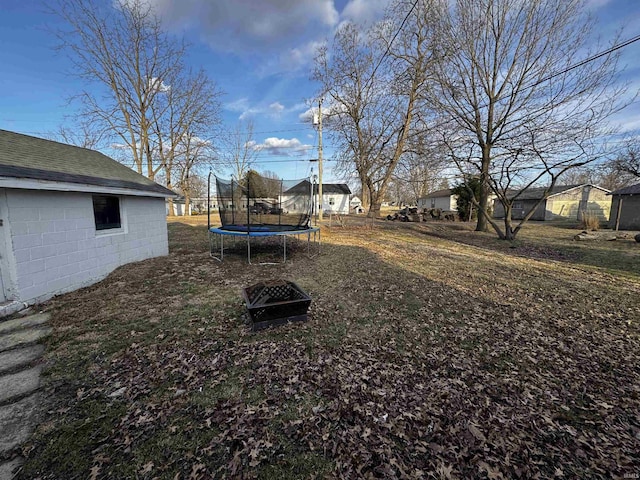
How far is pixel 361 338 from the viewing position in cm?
307

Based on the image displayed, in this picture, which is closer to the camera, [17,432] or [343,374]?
[17,432]

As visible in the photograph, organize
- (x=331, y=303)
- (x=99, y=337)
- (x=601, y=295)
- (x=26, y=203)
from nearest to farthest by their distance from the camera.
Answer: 1. (x=99, y=337)
2. (x=26, y=203)
3. (x=331, y=303)
4. (x=601, y=295)

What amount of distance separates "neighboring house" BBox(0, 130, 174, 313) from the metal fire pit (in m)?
3.25

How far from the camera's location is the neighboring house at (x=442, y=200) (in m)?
29.8

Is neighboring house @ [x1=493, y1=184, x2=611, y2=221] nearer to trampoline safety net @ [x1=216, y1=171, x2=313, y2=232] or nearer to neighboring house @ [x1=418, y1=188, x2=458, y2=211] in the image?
neighboring house @ [x1=418, y1=188, x2=458, y2=211]

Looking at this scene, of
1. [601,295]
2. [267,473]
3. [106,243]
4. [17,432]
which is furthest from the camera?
[106,243]

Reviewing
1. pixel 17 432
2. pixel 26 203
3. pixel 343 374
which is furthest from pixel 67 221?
pixel 343 374

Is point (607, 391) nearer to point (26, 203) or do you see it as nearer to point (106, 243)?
point (26, 203)

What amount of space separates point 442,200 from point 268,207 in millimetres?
28415

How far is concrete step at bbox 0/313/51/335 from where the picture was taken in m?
3.14

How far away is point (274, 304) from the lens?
10.4 ft

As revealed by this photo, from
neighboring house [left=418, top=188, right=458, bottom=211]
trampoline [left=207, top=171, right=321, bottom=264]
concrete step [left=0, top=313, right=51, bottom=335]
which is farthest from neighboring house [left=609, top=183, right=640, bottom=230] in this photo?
concrete step [left=0, top=313, right=51, bottom=335]

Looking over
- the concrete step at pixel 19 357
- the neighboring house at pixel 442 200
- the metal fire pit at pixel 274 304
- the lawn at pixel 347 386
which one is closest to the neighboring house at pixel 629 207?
the neighboring house at pixel 442 200

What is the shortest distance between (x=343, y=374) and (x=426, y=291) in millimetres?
2755
